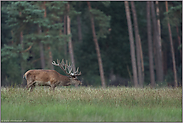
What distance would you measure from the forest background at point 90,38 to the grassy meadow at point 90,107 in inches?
370

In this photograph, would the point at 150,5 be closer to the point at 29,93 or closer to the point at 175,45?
the point at 175,45

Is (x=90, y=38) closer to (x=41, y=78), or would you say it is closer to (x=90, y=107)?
(x=41, y=78)

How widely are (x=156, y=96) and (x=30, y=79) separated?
544 centimetres

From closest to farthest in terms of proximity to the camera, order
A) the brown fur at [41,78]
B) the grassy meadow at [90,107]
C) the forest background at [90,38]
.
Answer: the grassy meadow at [90,107] → the brown fur at [41,78] → the forest background at [90,38]

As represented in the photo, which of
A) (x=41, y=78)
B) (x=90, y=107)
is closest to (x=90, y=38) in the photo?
(x=41, y=78)

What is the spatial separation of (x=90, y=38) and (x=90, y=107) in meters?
20.6

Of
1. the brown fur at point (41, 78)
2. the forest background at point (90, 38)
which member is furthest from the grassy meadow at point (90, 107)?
the forest background at point (90, 38)

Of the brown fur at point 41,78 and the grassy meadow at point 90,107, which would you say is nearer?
the grassy meadow at point 90,107

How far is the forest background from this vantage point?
878 inches

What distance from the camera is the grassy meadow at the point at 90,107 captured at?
23.8ft

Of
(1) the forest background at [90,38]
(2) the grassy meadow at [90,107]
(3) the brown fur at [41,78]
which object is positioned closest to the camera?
(2) the grassy meadow at [90,107]

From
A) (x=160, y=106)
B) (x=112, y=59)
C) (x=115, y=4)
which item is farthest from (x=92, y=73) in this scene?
(x=160, y=106)

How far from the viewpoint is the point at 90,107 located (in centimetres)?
821

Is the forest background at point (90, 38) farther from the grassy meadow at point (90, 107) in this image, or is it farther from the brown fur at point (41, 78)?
the grassy meadow at point (90, 107)
